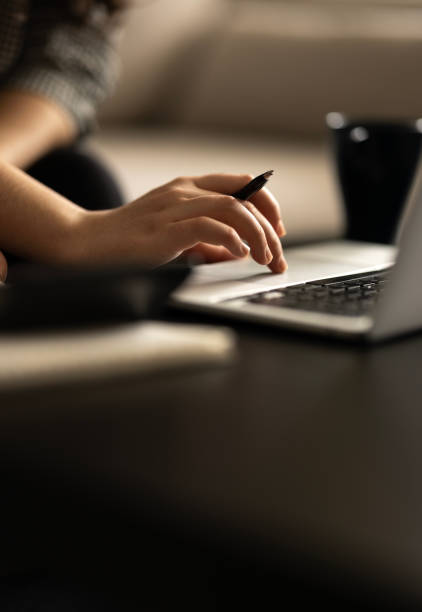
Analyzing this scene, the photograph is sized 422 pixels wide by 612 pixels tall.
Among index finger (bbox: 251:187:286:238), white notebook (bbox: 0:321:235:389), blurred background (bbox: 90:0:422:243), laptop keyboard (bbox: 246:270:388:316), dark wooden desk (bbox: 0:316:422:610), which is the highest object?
blurred background (bbox: 90:0:422:243)

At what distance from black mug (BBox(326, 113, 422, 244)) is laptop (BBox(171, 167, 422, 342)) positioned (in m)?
0.19

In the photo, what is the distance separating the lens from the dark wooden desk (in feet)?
0.92

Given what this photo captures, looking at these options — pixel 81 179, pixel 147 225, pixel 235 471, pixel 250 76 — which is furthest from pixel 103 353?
pixel 250 76

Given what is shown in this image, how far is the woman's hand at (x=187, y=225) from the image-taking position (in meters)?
0.62

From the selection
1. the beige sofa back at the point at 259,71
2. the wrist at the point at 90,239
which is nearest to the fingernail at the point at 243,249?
the wrist at the point at 90,239

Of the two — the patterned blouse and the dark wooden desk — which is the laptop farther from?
the patterned blouse

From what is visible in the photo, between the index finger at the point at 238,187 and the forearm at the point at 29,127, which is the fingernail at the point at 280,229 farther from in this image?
the forearm at the point at 29,127

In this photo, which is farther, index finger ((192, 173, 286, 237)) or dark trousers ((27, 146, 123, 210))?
dark trousers ((27, 146, 123, 210))

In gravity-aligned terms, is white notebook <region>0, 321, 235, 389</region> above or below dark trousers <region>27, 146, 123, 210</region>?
below

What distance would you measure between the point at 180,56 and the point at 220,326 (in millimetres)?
1618

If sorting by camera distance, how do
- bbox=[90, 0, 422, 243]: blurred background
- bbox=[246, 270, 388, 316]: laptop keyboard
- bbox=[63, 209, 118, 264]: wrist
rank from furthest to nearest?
bbox=[90, 0, 422, 243]: blurred background
bbox=[63, 209, 118, 264]: wrist
bbox=[246, 270, 388, 316]: laptop keyboard

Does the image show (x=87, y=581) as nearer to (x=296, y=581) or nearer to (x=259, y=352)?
(x=296, y=581)

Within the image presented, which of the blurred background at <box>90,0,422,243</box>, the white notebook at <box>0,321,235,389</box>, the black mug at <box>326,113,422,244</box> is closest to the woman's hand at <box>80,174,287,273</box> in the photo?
the white notebook at <box>0,321,235,389</box>

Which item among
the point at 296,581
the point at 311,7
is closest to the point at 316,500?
the point at 296,581
